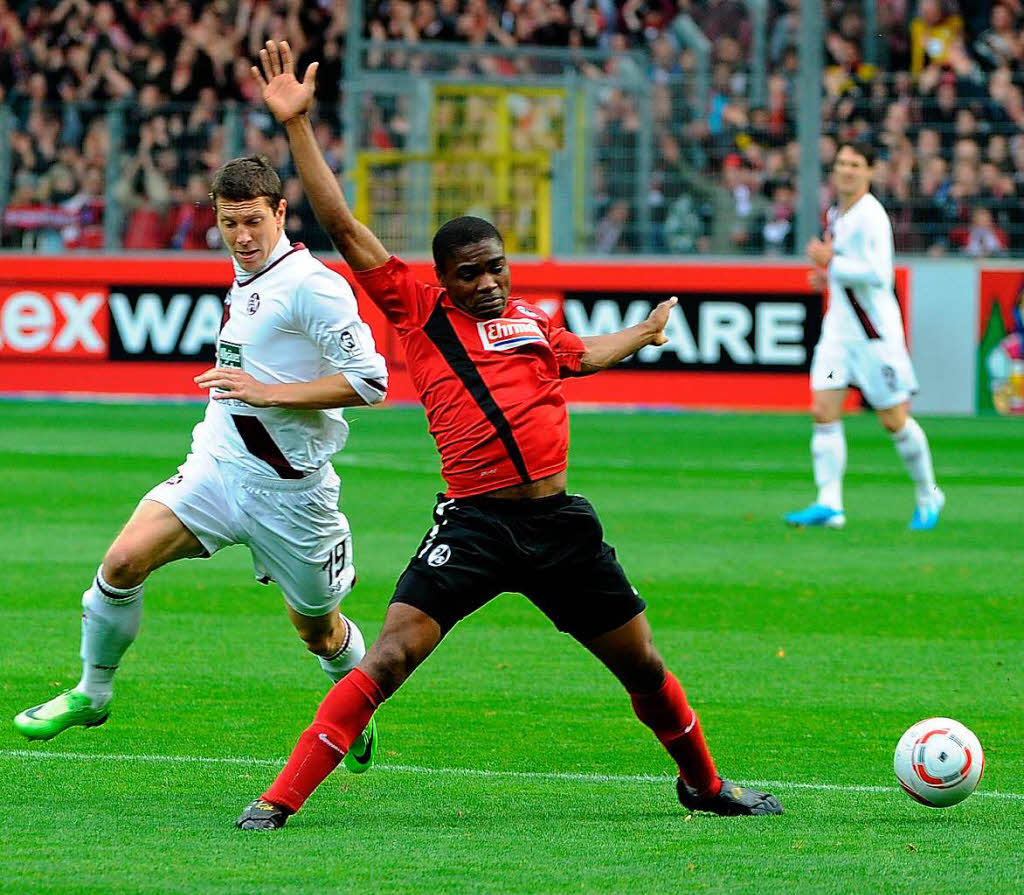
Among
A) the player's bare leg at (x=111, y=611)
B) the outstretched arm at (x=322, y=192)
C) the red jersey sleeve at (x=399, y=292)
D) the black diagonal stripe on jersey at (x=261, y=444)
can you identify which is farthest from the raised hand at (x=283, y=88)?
the player's bare leg at (x=111, y=611)

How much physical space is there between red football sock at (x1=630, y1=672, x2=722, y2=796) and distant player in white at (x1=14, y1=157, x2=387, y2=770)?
106cm

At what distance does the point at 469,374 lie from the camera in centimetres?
603

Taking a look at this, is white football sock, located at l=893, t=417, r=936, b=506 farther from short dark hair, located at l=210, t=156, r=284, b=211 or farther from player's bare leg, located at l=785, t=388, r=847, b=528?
short dark hair, located at l=210, t=156, r=284, b=211

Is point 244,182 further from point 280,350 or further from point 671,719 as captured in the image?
point 671,719

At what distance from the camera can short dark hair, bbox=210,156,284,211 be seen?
659 cm

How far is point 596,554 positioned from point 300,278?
1499 mm

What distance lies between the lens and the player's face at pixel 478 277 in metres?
5.96

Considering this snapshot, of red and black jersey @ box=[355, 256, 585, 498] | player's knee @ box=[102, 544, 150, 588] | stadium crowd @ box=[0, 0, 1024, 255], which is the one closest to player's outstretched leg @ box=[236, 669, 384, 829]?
red and black jersey @ box=[355, 256, 585, 498]

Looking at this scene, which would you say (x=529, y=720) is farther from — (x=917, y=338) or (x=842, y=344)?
(x=917, y=338)

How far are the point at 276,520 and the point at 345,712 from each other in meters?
1.26

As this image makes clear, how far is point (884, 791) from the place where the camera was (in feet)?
21.0

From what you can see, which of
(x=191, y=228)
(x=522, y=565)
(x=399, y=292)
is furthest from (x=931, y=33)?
(x=522, y=565)

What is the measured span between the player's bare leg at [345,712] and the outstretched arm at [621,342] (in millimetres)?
1084

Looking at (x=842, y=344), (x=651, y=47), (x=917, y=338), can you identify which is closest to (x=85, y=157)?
(x=651, y=47)
